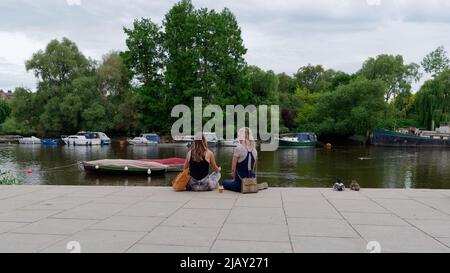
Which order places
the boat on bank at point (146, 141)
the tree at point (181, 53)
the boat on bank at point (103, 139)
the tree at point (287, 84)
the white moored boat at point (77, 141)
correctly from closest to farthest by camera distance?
the boat on bank at point (146, 141) < the white moored boat at point (77, 141) < the boat on bank at point (103, 139) < the tree at point (181, 53) < the tree at point (287, 84)

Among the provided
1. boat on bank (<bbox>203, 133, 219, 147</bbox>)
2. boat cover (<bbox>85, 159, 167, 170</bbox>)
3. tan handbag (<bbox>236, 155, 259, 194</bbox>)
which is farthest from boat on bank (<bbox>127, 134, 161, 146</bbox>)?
tan handbag (<bbox>236, 155, 259, 194</bbox>)

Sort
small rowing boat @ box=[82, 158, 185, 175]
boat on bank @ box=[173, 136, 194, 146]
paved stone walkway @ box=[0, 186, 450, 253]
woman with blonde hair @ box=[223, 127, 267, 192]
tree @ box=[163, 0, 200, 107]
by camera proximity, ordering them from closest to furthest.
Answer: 1. paved stone walkway @ box=[0, 186, 450, 253]
2. woman with blonde hair @ box=[223, 127, 267, 192]
3. small rowing boat @ box=[82, 158, 185, 175]
4. boat on bank @ box=[173, 136, 194, 146]
5. tree @ box=[163, 0, 200, 107]

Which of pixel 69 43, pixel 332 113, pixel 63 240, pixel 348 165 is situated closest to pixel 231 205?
pixel 63 240

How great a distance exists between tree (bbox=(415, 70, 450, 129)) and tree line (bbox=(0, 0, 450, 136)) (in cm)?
16

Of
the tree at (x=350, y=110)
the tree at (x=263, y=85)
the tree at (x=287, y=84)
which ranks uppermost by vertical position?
the tree at (x=287, y=84)

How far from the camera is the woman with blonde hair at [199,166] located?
412 inches

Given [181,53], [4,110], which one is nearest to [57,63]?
[181,53]

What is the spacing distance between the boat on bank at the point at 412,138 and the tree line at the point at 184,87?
1996 mm

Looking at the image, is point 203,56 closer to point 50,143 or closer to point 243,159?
point 50,143

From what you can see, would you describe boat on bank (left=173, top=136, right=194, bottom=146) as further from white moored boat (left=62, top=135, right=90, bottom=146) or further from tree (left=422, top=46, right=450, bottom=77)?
tree (left=422, top=46, right=450, bottom=77)

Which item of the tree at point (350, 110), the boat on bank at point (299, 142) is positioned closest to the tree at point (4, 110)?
the tree at point (350, 110)

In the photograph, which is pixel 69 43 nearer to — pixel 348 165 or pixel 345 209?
pixel 348 165

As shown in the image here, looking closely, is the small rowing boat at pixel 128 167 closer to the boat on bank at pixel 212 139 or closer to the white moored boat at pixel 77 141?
the boat on bank at pixel 212 139

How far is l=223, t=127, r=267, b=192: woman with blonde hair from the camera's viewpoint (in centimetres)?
1019
